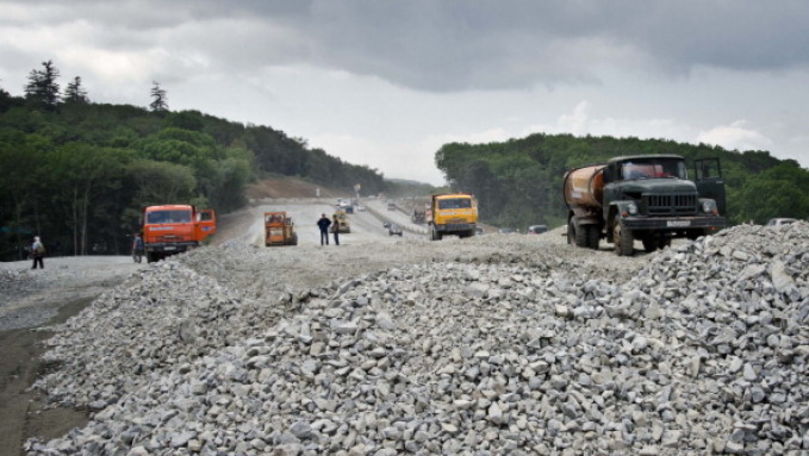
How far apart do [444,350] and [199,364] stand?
3.84 metres

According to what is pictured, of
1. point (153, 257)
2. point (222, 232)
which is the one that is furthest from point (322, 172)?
point (153, 257)

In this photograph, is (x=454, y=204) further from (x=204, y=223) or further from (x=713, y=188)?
(x=713, y=188)

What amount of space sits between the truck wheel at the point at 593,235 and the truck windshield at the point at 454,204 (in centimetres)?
1286

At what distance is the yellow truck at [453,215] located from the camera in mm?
38031

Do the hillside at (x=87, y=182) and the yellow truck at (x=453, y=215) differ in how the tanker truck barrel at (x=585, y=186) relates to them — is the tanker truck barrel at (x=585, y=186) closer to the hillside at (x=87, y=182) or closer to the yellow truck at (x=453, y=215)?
the yellow truck at (x=453, y=215)

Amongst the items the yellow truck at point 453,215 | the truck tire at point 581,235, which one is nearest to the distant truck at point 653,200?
the truck tire at point 581,235

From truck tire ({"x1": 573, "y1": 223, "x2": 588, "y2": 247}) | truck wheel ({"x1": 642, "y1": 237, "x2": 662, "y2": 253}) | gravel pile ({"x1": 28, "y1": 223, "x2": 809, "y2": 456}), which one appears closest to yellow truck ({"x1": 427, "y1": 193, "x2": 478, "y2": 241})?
truck tire ({"x1": 573, "y1": 223, "x2": 588, "y2": 247})

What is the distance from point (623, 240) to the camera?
21.7 m

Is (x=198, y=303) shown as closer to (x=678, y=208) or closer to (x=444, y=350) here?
(x=444, y=350)

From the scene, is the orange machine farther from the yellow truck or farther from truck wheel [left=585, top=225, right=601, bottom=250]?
truck wheel [left=585, top=225, right=601, bottom=250]

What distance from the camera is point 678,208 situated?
21.2 metres

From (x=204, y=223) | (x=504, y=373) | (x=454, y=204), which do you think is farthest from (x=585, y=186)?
(x=204, y=223)

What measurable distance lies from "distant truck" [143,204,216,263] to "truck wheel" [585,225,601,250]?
18639 mm

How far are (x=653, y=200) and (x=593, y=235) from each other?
474 centimetres
